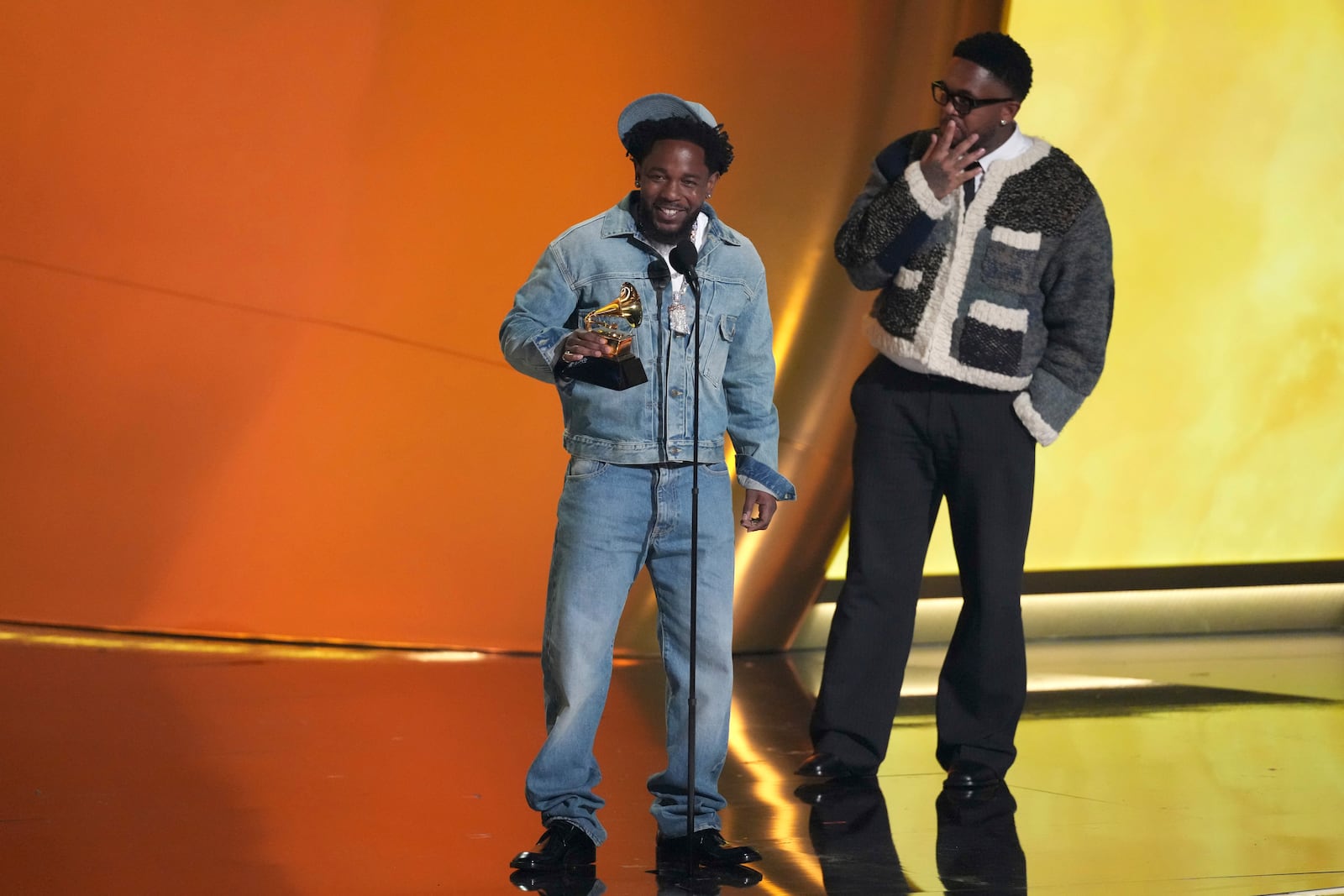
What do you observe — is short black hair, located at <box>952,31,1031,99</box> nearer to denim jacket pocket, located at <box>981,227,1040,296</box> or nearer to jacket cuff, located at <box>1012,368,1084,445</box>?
denim jacket pocket, located at <box>981,227,1040,296</box>

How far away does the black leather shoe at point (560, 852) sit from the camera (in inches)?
96.9

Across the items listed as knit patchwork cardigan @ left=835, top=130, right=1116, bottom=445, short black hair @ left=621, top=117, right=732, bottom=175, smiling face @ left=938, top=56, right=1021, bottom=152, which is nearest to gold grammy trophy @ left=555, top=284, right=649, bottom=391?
short black hair @ left=621, top=117, right=732, bottom=175

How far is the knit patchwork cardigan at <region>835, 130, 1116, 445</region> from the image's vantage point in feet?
10.2

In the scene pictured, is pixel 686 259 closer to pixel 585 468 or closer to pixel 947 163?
pixel 585 468

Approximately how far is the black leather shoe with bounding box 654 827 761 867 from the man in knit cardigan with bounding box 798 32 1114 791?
0.69m

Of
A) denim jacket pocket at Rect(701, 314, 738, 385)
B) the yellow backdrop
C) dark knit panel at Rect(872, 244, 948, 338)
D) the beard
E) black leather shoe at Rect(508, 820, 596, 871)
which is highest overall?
the yellow backdrop

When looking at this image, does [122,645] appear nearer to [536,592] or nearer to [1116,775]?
[536,592]

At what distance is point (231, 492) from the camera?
4285 millimetres

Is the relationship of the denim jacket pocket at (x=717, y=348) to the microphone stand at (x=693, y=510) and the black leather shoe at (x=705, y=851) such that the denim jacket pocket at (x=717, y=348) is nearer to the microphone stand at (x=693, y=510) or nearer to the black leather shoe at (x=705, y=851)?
the microphone stand at (x=693, y=510)

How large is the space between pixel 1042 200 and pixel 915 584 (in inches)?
33.9

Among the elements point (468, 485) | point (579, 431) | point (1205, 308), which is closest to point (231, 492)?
point (468, 485)

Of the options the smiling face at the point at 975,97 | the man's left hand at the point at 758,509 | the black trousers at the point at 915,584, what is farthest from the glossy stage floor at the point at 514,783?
the smiling face at the point at 975,97

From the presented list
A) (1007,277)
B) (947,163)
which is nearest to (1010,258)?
(1007,277)

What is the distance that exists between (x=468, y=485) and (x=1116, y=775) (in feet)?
6.52
